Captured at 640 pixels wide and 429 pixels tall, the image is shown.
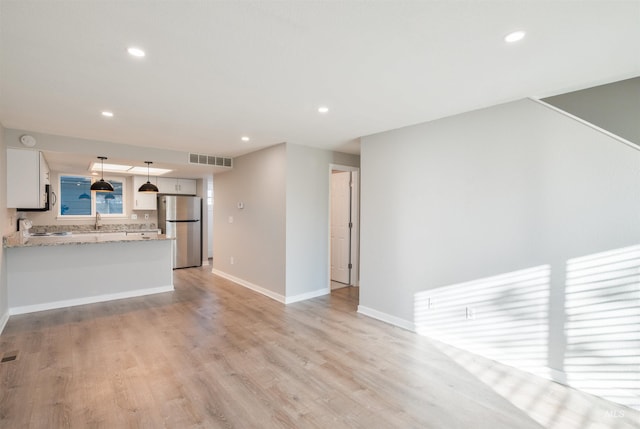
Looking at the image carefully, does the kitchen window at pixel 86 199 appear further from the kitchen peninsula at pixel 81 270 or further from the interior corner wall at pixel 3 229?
the interior corner wall at pixel 3 229

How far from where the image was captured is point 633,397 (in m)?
2.26

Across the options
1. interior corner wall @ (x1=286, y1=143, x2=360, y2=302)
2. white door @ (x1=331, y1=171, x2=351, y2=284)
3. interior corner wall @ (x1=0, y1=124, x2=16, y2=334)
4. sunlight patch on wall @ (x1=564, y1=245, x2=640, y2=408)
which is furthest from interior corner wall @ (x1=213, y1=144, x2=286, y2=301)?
sunlight patch on wall @ (x1=564, y1=245, x2=640, y2=408)

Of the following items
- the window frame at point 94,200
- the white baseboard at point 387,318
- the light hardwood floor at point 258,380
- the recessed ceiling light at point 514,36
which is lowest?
the light hardwood floor at point 258,380

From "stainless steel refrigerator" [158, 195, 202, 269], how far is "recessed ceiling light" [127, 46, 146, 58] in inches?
224

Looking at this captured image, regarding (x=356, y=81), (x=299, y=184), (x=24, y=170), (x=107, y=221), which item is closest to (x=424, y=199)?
(x=356, y=81)

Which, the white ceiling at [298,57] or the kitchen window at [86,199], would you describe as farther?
the kitchen window at [86,199]

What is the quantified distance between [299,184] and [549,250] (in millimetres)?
3267

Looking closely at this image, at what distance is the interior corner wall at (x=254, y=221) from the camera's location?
4828 millimetres

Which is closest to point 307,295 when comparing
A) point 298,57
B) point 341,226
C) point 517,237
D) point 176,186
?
point 341,226

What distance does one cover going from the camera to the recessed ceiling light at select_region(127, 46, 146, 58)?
6.45 feet

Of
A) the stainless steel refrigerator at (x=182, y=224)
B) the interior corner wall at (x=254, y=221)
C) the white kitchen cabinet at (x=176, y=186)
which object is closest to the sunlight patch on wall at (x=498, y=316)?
the interior corner wall at (x=254, y=221)

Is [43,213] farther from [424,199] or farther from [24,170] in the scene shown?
[424,199]

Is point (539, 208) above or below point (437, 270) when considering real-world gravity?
above

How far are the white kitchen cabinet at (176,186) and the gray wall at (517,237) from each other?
18.5 ft
